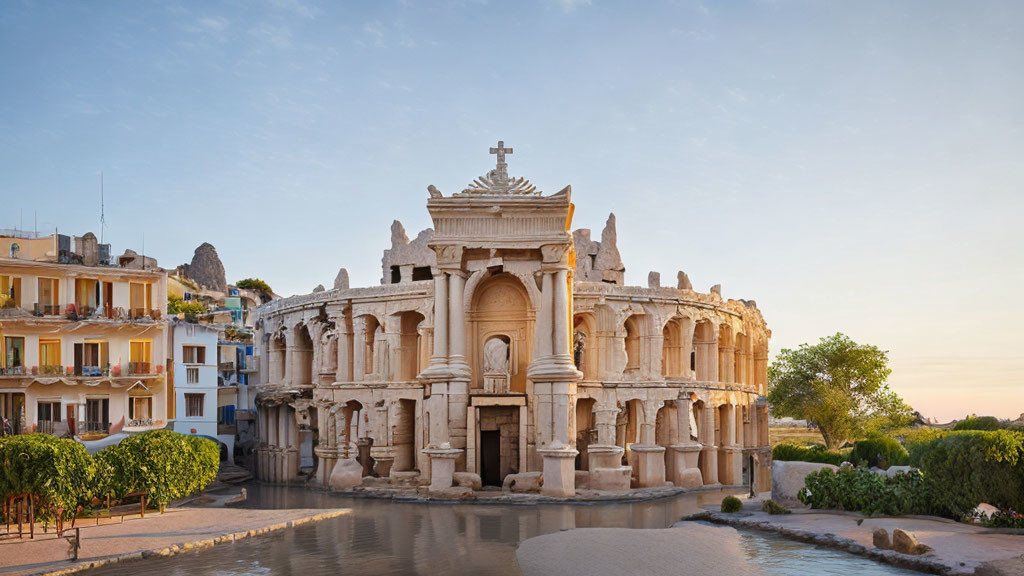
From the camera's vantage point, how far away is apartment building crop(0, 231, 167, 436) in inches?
1367

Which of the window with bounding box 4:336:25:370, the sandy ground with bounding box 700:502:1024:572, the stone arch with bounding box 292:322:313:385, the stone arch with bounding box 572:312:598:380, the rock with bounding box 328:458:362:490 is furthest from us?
the stone arch with bounding box 292:322:313:385

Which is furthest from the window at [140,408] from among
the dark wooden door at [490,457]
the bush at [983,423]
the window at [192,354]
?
the bush at [983,423]

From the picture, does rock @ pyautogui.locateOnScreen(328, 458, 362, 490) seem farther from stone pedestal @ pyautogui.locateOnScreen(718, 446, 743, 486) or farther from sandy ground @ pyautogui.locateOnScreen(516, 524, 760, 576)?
stone pedestal @ pyautogui.locateOnScreen(718, 446, 743, 486)

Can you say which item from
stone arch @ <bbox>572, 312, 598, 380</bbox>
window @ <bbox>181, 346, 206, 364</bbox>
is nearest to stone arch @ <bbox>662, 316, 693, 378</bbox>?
stone arch @ <bbox>572, 312, 598, 380</bbox>

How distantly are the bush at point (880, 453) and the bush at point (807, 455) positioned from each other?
0.69 m

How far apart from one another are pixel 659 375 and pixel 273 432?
19.7 meters

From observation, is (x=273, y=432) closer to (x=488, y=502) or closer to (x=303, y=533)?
(x=488, y=502)

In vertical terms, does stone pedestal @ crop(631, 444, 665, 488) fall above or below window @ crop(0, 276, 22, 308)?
below

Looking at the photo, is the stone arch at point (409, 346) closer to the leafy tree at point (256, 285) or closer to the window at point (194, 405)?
Answer: the window at point (194, 405)

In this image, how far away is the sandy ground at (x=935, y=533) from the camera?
18.0 meters

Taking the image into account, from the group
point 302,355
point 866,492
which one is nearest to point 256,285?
point 302,355

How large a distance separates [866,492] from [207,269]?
83.0 meters

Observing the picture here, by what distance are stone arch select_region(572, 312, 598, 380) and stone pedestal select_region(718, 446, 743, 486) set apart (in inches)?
333

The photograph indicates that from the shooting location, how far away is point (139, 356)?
3794 cm
